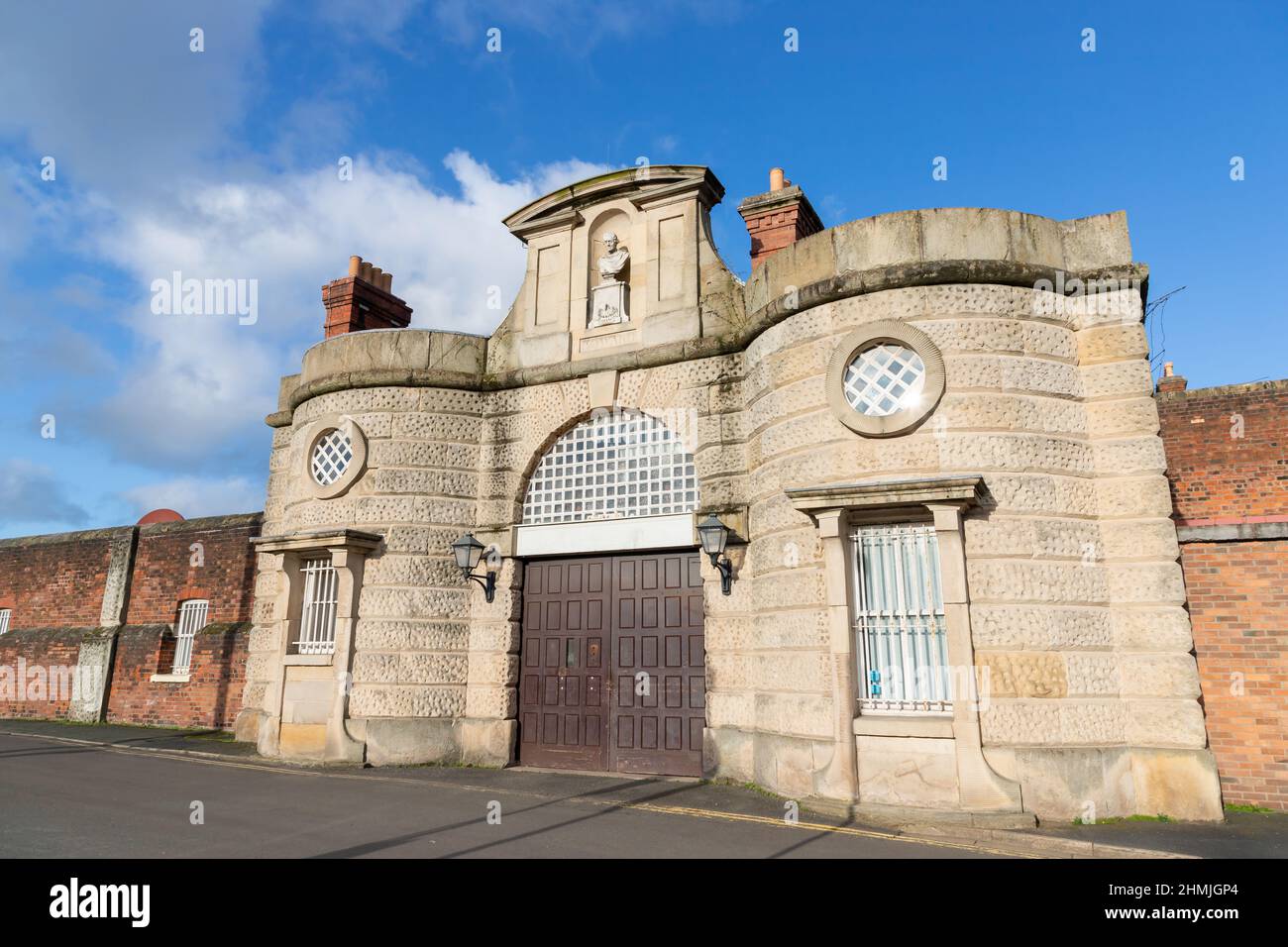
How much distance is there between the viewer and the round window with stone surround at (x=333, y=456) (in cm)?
1344

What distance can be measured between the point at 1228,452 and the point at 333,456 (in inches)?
544

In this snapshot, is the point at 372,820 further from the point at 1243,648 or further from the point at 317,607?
the point at 1243,648

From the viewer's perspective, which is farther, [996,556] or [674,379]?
[674,379]

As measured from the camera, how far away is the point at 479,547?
1280cm

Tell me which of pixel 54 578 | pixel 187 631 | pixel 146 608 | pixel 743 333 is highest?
pixel 743 333

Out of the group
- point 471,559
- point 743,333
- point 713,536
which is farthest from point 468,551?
point 743,333

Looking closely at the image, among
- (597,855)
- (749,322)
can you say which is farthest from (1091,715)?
(749,322)

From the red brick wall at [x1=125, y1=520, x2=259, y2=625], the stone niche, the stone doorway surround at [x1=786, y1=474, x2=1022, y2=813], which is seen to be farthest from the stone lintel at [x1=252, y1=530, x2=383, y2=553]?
the stone doorway surround at [x1=786, y1=474, x2=1022, y2=813]

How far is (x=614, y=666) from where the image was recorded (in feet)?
40.0

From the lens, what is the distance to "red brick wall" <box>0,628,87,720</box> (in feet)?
64.5

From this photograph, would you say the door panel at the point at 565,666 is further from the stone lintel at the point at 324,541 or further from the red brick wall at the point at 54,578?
the red brick wall at the point at 54,578
